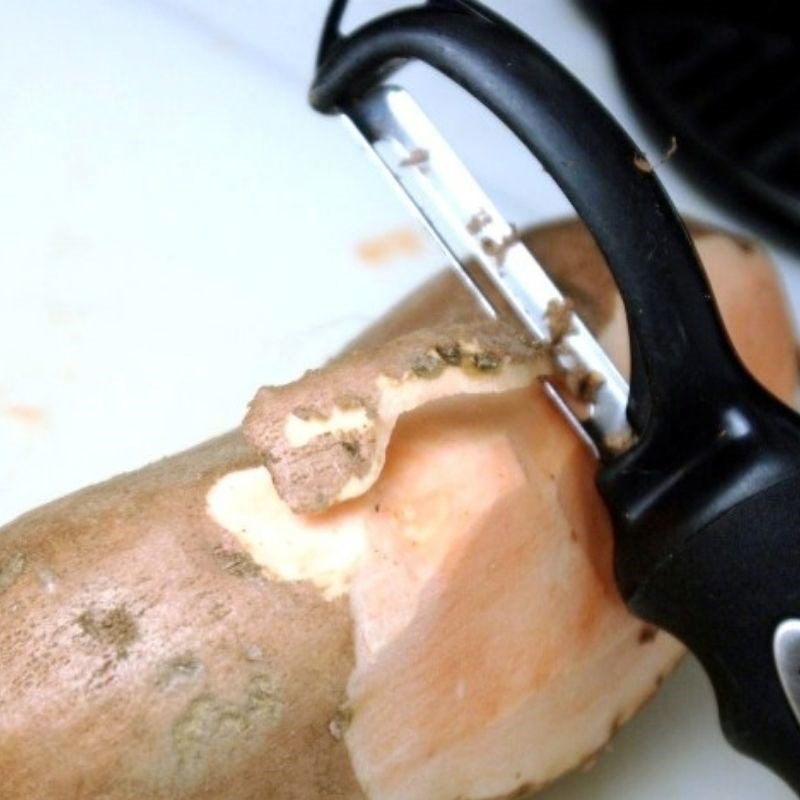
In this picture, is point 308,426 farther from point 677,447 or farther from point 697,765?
point 697,765

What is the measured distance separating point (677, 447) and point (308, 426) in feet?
0.50

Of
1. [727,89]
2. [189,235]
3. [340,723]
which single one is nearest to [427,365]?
[340,723]

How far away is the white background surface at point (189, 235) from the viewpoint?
29.5 inches

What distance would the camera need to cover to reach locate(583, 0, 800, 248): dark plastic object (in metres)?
0.93

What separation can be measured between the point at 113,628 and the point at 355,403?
0.12 metres

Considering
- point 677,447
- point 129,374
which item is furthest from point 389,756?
point 129,374

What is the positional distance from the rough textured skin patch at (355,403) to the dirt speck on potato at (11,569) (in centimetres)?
10

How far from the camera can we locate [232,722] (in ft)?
1.61

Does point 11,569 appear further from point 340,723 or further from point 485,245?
point 485,245

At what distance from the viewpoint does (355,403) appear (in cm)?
51

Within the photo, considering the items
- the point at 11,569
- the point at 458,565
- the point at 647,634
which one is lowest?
the point at 647,634

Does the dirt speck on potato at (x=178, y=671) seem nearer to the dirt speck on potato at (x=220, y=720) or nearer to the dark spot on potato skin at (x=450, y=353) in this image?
the dirt speck on potato at (x=220, y=720)

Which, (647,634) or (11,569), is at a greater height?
(11,569)

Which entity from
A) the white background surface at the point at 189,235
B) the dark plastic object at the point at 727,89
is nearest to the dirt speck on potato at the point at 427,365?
the white background surface at the point at 189,235
